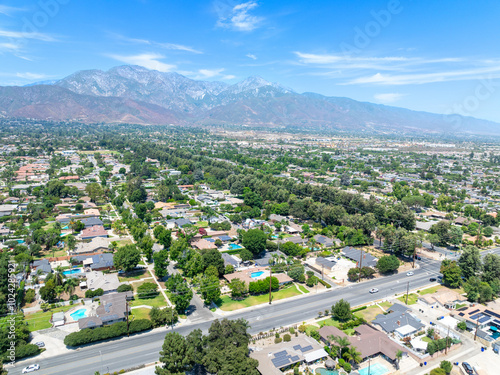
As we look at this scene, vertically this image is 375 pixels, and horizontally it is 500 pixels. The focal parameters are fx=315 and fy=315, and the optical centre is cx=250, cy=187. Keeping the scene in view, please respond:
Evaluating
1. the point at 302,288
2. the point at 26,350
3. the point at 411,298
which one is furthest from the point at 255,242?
the point at 26,350

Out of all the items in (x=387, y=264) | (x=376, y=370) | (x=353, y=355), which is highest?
(x=387, y=264)

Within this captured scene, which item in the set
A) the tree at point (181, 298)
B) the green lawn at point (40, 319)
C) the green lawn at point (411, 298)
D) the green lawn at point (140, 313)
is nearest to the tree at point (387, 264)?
the green lawn at point (411, 298)

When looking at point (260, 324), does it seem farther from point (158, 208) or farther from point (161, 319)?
point (158, 208)

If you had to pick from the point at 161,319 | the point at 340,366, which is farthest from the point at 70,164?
the point at 340,366

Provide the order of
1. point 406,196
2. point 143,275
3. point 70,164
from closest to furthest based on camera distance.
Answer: point 143,275 → point 406,196 → point 70,164

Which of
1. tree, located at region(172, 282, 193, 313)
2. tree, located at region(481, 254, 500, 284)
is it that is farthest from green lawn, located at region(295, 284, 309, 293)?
tree, located at region(481, 254, 500, 284)

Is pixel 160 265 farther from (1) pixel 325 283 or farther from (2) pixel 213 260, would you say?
(1) pixel 325 283

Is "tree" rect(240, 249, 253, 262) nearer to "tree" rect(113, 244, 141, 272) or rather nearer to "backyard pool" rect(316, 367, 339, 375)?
"tree" rect(113, 244, 141, 272)
